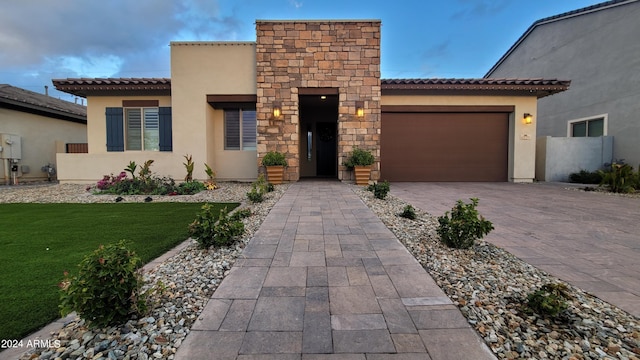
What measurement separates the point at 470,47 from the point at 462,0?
1196 cm

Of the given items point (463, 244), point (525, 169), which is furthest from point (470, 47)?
point (463, 244)

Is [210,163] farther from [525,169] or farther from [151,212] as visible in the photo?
[525,169]

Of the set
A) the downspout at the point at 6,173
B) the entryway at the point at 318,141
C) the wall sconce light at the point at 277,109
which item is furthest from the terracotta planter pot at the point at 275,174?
the downspout at the point at 6,173

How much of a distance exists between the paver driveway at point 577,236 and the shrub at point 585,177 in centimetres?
374

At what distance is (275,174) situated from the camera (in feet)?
27.5

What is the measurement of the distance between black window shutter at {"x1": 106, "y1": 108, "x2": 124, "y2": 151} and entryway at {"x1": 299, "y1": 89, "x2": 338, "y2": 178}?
6452 mm

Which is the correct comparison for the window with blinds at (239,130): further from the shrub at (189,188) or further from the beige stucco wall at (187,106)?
the shrub at (189,188)

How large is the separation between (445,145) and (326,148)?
16.7 ft

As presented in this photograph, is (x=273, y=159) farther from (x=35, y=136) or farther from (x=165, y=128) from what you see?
(x=35, y=136)

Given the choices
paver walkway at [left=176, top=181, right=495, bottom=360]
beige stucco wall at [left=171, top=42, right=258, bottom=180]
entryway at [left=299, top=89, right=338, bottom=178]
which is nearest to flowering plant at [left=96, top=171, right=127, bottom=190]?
beige stucco wall at [left=171, top=42, right=258, bottom=180]

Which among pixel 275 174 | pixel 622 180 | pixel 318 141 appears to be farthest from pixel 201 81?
pixel 622 180

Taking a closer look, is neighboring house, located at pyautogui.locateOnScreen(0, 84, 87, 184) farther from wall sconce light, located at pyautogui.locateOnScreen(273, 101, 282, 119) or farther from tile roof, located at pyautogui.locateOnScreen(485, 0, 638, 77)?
tile roof, located at pyautogui.locateOnScreen(485, 0, 638, 77)

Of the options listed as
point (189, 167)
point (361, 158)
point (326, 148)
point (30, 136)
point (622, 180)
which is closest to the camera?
point (622, 180)

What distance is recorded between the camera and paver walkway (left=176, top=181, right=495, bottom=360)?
4.50 feet
